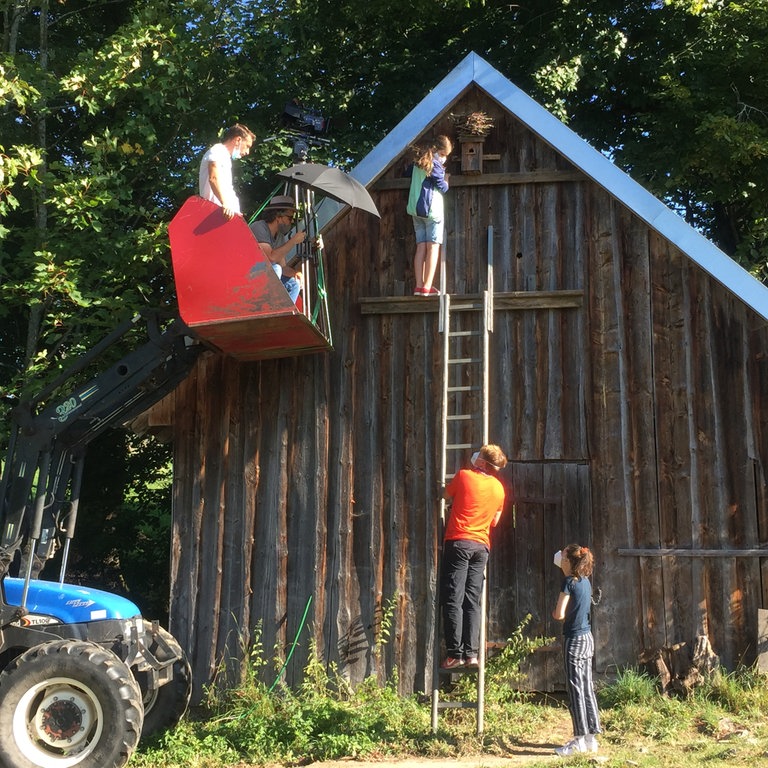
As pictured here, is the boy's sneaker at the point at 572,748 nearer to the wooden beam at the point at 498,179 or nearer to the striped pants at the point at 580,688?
the striped pants at the point at 580,688

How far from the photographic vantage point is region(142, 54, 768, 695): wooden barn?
8531 mm

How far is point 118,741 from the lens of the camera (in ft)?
21.9

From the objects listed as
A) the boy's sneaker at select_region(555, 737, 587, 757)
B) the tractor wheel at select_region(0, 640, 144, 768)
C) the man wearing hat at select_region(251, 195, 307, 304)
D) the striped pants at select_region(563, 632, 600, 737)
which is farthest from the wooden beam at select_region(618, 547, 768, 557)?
the tractor wheel at select_region(0, 640, 144, 768)

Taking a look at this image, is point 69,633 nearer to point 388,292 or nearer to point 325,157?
point 388,292

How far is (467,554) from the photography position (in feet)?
24.9

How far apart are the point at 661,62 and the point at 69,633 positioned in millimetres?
11031

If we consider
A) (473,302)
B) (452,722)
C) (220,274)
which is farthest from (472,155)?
(452,722)

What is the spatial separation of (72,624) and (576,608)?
12.4 feet

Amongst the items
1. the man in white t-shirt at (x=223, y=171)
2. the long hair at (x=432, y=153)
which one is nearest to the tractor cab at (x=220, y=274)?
the man in white t-shirt at (x=223, y=171)

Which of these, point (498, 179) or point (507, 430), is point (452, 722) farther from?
point (498, 179)

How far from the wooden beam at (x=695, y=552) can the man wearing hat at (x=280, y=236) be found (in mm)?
3672

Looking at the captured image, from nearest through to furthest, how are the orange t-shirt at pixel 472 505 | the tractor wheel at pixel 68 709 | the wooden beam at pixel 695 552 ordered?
1. the tractor wheel at pixel 68 709
2. the orange t-shirt at pixel 472 505
3. the wooden beam at pixel 695 552

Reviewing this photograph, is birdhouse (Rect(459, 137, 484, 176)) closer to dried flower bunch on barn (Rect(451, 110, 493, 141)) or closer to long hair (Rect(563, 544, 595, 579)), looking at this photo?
dried flower bunch on barn (Rect(451, 110, 493, 141))

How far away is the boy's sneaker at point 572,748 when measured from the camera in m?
7.02
